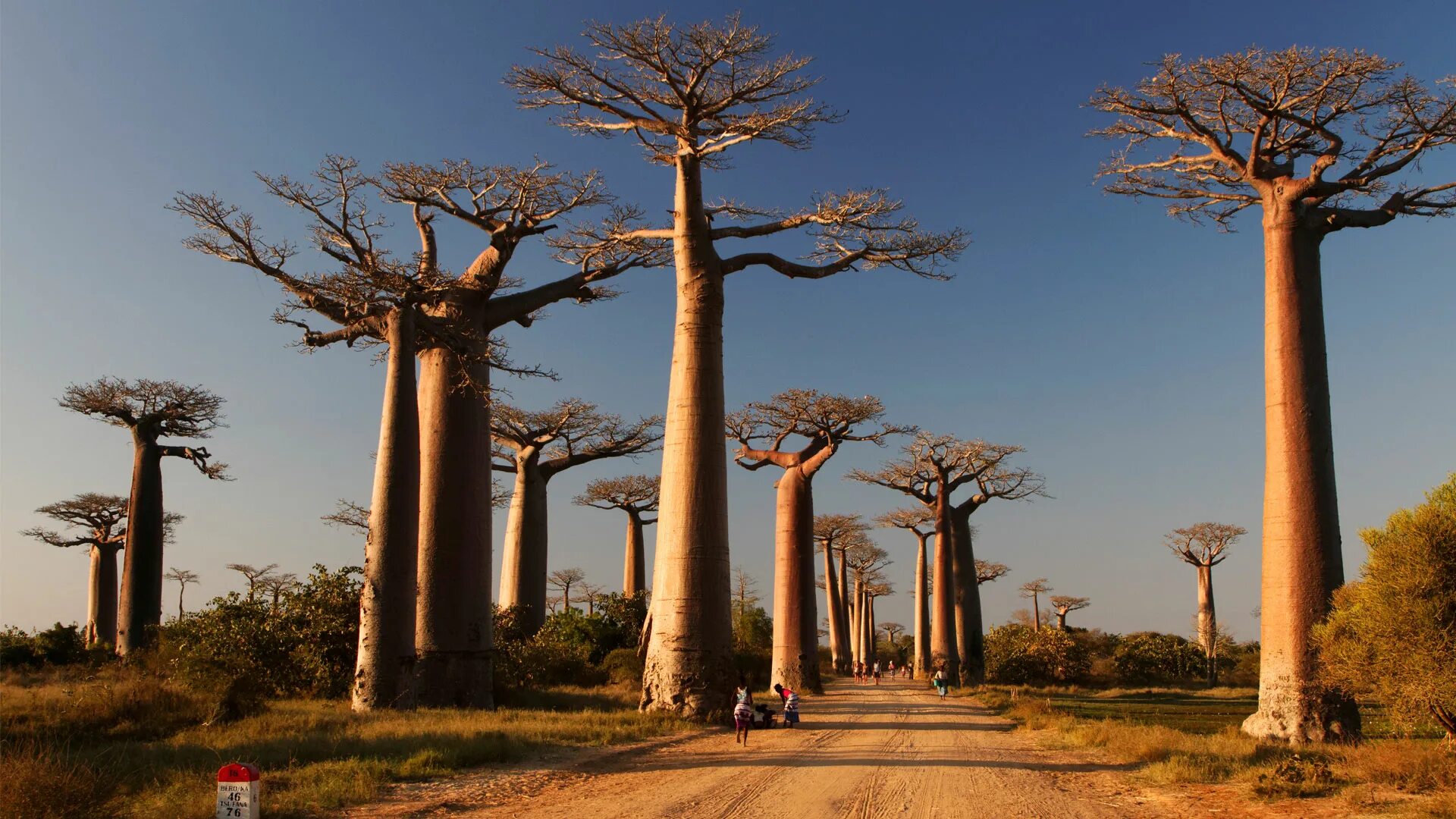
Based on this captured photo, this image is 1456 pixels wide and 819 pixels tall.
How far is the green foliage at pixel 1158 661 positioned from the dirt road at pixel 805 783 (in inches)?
1334

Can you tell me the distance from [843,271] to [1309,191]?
24.3ft

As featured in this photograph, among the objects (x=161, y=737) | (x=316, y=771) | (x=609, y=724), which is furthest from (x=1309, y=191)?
(x=161, y=737)

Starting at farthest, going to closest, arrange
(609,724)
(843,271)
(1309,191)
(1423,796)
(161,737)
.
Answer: (843,271) < (1309,191) < (609,724) < (161,737) < (1423,796)

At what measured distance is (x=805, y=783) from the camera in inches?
336

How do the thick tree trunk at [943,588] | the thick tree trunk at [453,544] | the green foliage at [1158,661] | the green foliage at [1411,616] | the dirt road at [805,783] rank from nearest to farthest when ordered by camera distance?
the dirt road at [805,783] → the green foliage at [1411,616] → the thick tree trunk at [453,544] → the thick tree trunk at [943,588] → the green foliage at [1158,661]

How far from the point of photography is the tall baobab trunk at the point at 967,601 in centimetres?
3422

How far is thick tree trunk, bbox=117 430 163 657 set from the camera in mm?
24719

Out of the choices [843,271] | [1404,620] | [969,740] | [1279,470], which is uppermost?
[843,271]

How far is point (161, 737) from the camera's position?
35.8ft

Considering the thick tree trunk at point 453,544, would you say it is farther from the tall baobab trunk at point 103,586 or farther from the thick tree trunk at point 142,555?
the tall baobab trunk at point 103,586

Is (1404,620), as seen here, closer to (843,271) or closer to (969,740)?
(969,740)

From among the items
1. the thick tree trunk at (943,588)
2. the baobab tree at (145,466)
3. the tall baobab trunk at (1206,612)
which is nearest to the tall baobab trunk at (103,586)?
the baobab tree at (145,466)

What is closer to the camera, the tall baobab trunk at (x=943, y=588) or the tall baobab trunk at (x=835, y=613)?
the tall baobab trunk at (x=943, y=588)

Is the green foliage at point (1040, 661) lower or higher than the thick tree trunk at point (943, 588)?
lower
